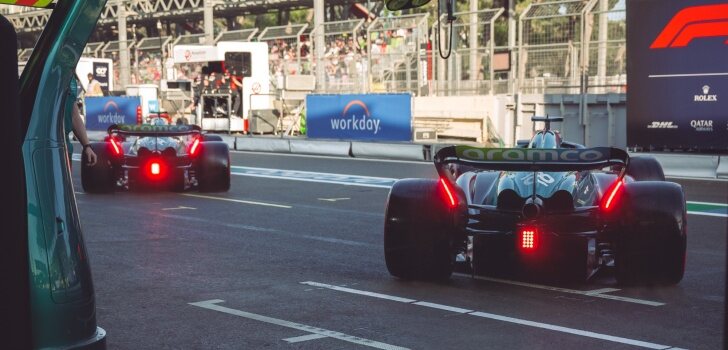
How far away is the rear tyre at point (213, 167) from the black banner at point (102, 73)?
2429 cm

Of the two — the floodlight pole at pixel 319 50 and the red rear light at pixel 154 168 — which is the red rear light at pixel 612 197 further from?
the floodlight pole at pixel 319 50

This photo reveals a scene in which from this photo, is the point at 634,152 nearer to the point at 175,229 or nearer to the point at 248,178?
the point at 248,178

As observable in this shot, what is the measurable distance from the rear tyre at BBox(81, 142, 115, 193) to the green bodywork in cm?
1142

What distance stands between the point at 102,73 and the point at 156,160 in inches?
992

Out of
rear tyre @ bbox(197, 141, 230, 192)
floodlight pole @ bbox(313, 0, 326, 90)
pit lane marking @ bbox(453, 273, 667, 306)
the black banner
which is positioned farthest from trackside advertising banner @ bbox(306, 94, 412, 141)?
pit lane marking @ bbox(453, 273, 667, 306)

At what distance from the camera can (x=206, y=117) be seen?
33.3 m

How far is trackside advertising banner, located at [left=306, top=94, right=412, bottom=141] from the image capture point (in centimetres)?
2436

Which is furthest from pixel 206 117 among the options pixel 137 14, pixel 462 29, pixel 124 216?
pixel 124 216

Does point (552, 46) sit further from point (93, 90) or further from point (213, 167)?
point (93, 90)

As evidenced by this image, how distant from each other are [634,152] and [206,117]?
16.2 metres

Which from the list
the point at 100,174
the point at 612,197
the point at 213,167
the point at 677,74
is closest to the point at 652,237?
the point at 612,197

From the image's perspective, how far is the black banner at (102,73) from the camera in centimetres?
3891

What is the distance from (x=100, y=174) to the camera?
15.1 metres

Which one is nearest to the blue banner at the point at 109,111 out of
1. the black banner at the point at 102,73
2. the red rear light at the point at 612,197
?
the black banner at the point at 102,73
